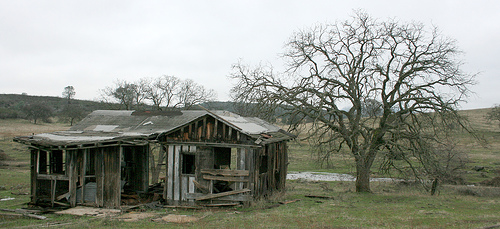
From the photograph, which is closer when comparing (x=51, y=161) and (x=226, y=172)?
(x=226, y=172)

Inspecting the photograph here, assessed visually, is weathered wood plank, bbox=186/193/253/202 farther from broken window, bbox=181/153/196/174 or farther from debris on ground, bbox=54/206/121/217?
debris on ground, bbox=54/206/121/217

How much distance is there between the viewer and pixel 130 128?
57.2ft

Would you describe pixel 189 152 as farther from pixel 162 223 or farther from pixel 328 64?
pixel 328 64

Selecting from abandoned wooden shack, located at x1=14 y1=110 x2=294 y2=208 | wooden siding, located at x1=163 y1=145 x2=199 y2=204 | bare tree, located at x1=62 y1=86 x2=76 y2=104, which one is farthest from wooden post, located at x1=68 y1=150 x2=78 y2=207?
bare tree, located at x1=62 y1=86 x2=76 y2=104

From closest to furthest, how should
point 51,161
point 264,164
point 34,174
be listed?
point 34,174 → point 51,161 → point 264,164

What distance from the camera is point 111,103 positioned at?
1468 inches

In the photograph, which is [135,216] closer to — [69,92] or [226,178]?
[226,178]

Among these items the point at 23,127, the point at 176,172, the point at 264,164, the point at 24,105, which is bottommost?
the point at 176,172

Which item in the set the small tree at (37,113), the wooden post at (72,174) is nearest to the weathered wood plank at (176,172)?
the wooden post at (72,174)

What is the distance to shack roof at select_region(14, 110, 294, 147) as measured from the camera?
1470 centimetres

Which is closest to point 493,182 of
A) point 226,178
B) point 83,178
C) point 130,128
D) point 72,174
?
point 226,178

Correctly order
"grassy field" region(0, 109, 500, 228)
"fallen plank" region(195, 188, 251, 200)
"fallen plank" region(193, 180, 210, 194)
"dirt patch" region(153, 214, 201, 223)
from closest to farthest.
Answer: "grassy field" region(0, 109, 500, 228) → "dirt patch" region(153, 214, 201, 223) → "fallen plank" region(195, 188, 251, 200) → "fallen plank" region(193, 180, 210, 194)

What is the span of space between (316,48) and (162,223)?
11843 mm

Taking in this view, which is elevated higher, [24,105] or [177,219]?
[24,105]
